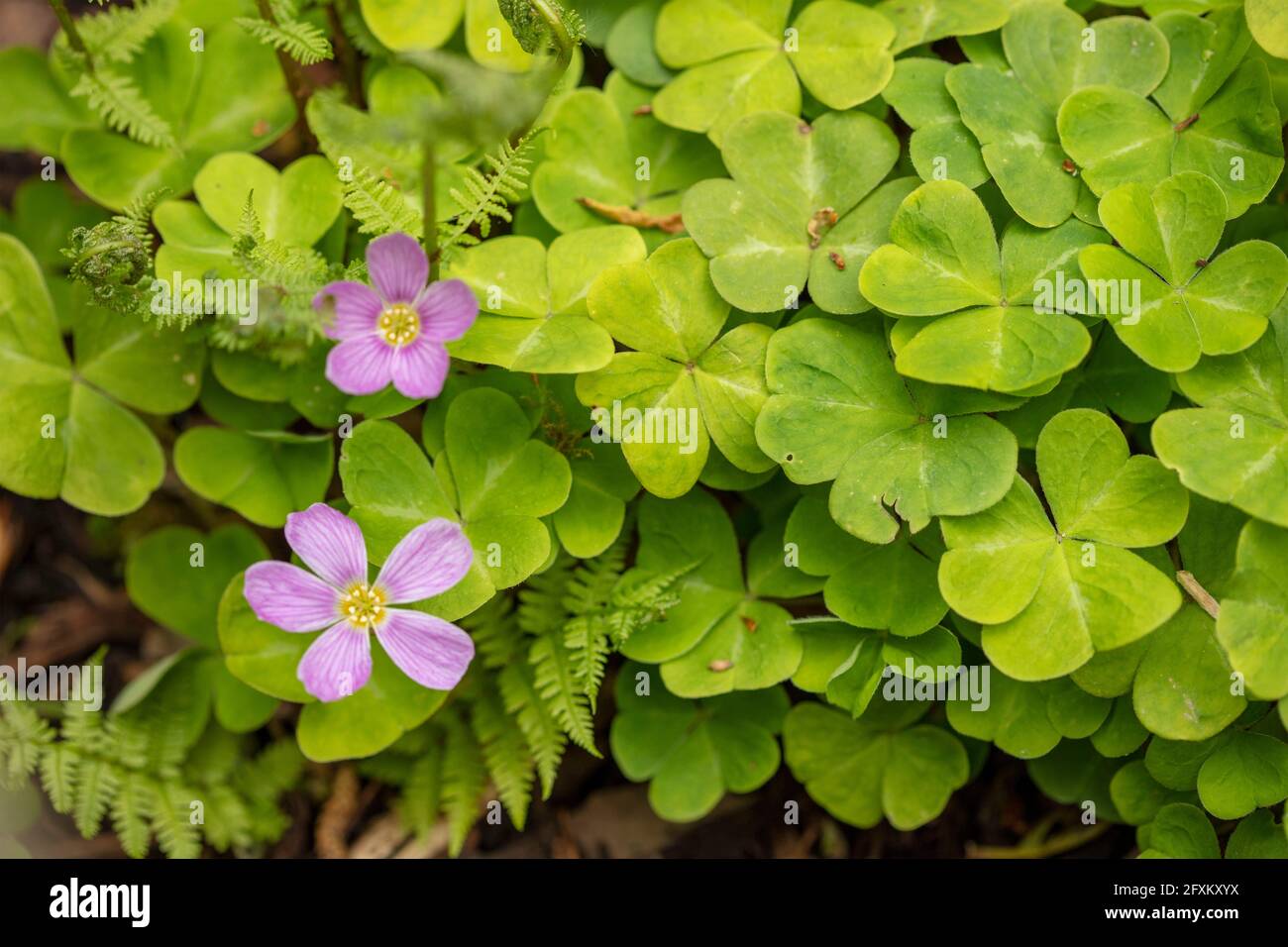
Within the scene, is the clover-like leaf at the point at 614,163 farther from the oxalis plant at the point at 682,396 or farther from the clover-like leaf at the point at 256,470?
the clover-like leaf at the point at 256,470

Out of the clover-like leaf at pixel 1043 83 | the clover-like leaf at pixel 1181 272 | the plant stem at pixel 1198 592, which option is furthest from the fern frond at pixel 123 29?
the plant stem at pixel 1198 592

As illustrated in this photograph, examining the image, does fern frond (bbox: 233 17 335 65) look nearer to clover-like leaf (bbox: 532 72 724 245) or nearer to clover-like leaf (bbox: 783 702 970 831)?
clover-like leaf (bbox: 532 72 724 245)

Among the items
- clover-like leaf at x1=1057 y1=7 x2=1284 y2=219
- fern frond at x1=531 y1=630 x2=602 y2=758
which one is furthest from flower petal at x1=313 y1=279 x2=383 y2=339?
clover-like leaf at x1=1057 y1=7 x2=1284 y2=219

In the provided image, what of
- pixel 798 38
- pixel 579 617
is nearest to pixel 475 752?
pixel 579 617
